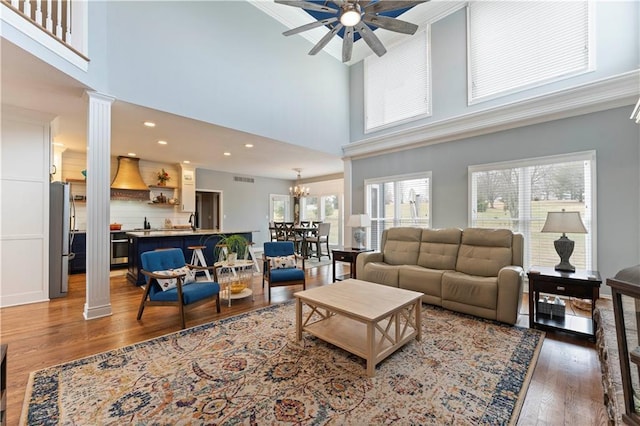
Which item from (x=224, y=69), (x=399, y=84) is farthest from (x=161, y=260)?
(x=399, y=84)

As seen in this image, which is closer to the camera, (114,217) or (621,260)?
(621,260)

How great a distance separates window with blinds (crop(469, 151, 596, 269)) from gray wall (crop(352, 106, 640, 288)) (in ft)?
0.33

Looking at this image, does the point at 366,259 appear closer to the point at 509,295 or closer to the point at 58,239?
the point at 509,295

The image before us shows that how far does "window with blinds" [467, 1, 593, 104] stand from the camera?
377 centimetres

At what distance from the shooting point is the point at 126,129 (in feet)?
15.1

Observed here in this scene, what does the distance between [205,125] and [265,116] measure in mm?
1101

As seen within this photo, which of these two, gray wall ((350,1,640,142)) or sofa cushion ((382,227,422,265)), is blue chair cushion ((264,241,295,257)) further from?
gray wall ((350,1,640,142))

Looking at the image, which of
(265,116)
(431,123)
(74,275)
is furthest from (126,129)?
(431,123)

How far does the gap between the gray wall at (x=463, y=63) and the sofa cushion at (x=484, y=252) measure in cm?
236

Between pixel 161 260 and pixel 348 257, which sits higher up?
pixel 161 260

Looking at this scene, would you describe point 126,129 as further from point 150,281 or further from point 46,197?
point 150,281

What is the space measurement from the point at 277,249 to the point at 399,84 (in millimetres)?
4322

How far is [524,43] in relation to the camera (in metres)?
4.25

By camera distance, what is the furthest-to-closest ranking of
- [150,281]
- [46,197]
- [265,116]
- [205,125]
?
[265,116] → [205,125] → [46,197] → [150,281]
